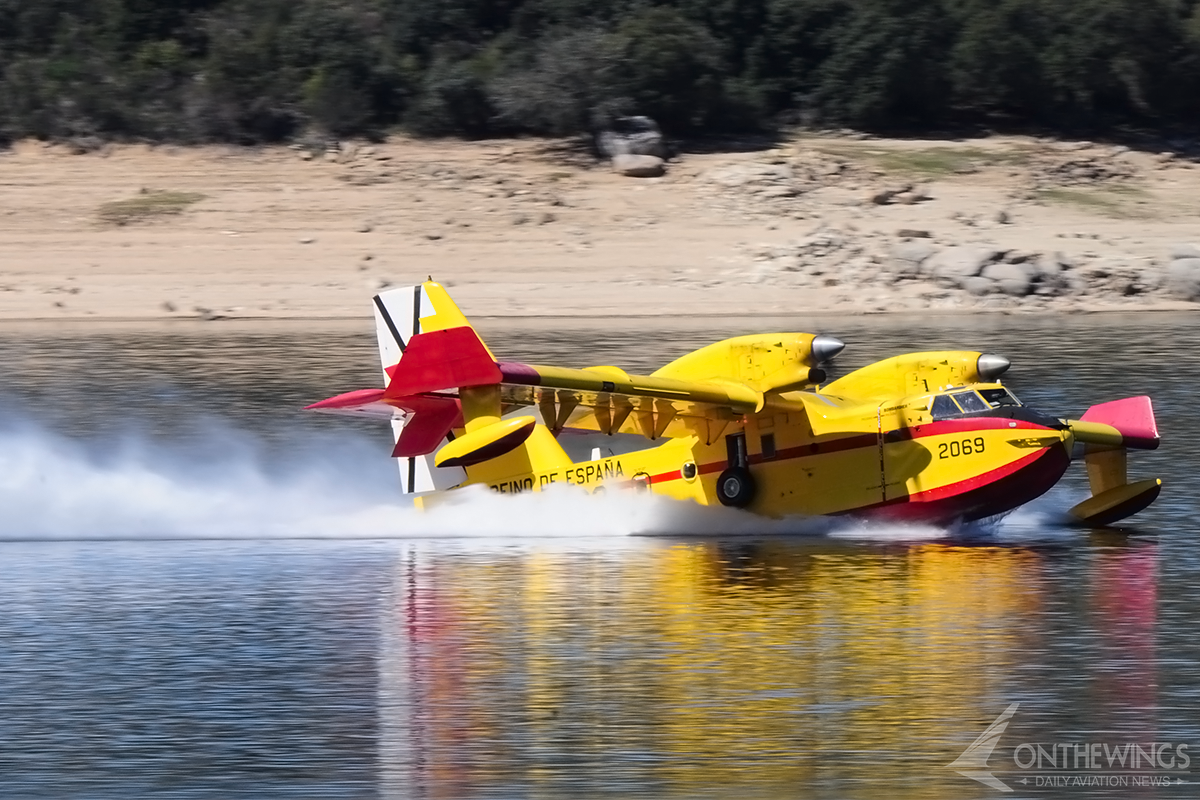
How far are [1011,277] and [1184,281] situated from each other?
556 centimetres

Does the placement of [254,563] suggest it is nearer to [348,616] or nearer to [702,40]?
[348,616]

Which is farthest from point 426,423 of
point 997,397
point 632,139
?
point 632,139

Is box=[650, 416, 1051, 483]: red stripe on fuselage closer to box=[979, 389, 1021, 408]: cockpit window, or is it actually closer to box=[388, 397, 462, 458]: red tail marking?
box=[979, 389, 1021, 408]: cockpit window

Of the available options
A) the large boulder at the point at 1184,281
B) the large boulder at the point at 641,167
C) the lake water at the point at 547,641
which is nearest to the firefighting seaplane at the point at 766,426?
the lake water at the point at 547,641

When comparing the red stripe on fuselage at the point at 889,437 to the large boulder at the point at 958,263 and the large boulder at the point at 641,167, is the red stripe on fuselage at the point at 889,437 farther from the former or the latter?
the large boulder at the point at 641,167

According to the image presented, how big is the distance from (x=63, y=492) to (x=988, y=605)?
43.5 feet

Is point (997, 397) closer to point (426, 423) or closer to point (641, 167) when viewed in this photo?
point (426, 423)

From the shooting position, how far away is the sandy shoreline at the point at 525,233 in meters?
52.4

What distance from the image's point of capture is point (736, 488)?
22516 millimetres

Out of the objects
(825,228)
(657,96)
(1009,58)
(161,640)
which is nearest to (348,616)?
(161,640)

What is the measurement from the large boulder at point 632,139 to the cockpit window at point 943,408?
38.7 metres

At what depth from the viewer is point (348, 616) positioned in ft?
59.2

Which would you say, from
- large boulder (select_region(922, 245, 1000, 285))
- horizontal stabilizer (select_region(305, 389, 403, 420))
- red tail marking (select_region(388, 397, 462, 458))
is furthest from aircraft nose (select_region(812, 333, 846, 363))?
large boulder (select_region(922, 245, 1000, 285))

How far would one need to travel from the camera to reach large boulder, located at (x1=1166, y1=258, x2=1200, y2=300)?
5388 centimetres
